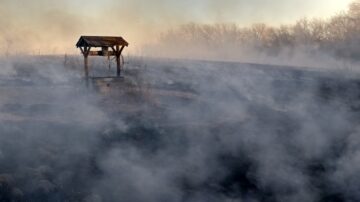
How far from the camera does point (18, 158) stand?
10641 millimetres

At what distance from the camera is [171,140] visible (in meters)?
13.0

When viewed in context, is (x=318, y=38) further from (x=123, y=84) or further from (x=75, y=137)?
(x=75, y=137)

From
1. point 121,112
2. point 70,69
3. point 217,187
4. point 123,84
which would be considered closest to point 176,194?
point 217,187

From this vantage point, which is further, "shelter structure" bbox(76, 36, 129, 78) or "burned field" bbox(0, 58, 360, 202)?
"shelter structure" bbox(76, 36, 129, 78)

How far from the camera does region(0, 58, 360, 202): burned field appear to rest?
10.4 meters

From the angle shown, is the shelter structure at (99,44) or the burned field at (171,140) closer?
the burned field at (171,140)

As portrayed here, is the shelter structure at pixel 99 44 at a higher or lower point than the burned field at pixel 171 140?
higher

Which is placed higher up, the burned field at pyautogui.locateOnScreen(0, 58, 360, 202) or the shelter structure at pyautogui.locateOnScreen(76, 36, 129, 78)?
the shelter structure at pyautogui.locateOnScreen(76, 36, 129, 78)

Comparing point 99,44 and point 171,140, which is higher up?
point 99,44

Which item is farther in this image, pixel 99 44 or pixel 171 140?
pixel 99 44

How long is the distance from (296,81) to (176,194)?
13313 mm

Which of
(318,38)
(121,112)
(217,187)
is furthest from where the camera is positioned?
(318,38)

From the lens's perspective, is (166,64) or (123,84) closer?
(123,84)

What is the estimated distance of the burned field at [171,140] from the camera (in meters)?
10.4
